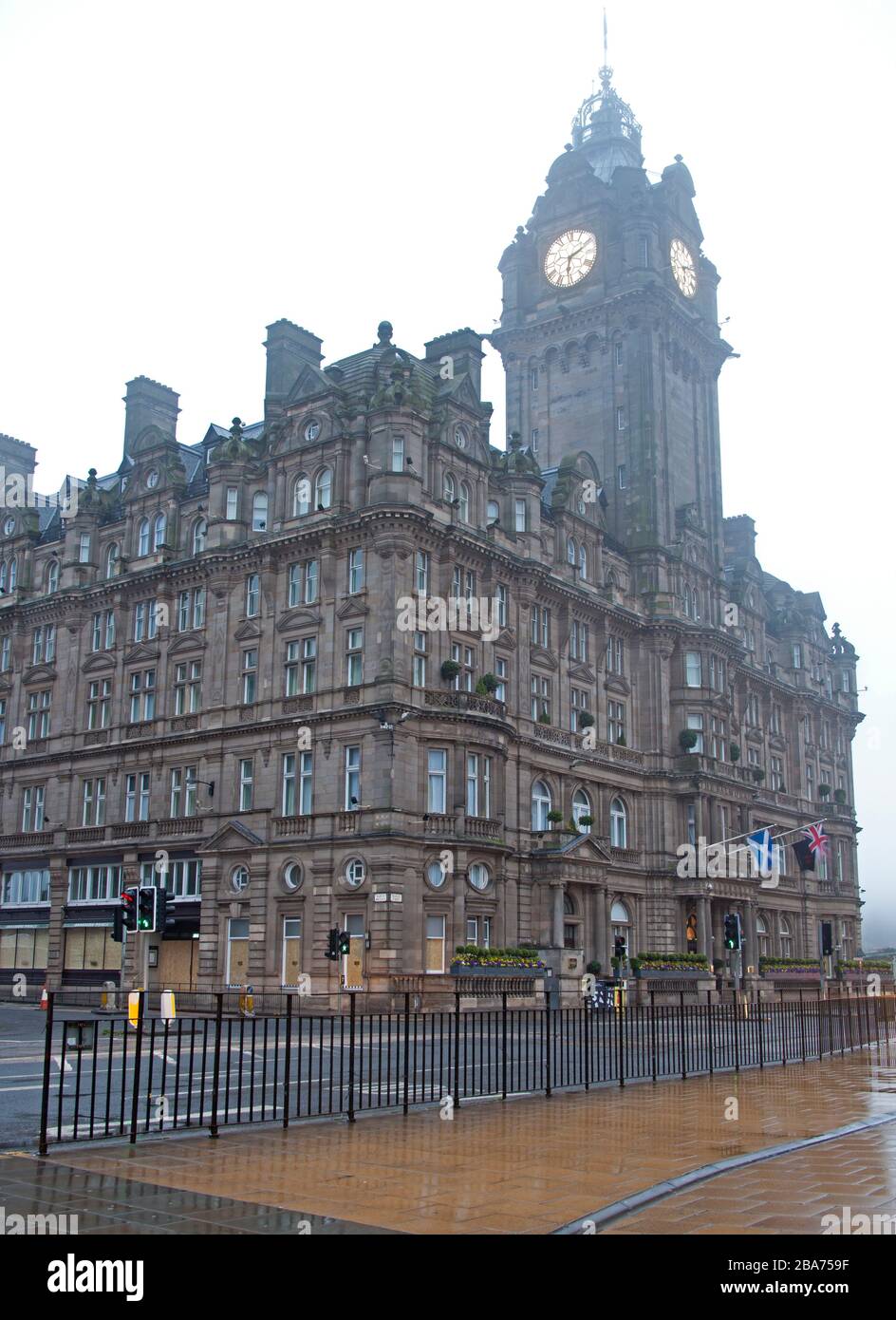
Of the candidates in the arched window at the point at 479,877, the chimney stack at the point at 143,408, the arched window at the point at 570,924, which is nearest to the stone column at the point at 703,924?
the arched window at the point at 570,924

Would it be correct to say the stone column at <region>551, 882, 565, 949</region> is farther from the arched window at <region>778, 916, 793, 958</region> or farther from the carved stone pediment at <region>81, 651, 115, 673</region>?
the arched window at <region>778, 916, 793, 958</region>

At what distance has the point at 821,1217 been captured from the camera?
30.7 feet

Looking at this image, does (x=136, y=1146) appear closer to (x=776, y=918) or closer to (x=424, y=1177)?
(x=424, y=1177)

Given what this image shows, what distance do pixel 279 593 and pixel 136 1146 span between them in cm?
3825

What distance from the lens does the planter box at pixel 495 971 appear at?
1718 inches

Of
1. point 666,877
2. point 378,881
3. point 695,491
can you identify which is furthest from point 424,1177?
point 695,491

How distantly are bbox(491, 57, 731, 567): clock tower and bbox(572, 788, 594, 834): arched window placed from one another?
14.3 m

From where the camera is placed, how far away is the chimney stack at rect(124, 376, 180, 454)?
205 ft

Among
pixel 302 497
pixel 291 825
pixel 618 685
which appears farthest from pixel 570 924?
pixel 302 497

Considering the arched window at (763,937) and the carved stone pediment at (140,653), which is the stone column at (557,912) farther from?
the arched window at (763,937)

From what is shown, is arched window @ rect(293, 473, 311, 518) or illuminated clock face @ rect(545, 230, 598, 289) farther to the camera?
illuminated clock face @ rect(545, 230, 598, 289)

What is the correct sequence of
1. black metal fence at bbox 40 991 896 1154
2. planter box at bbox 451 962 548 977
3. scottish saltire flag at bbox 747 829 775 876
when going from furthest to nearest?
scottish saltire flag at bbox 747 829 775 876, planter box at bbox 451 962 548 977, black metal fence at bbox 40 991 896 1154

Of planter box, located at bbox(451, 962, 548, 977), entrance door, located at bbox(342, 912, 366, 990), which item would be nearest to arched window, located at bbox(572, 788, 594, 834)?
planter box, located at bbox(451, 962, 548, 977)

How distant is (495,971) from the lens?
44.7 meters
